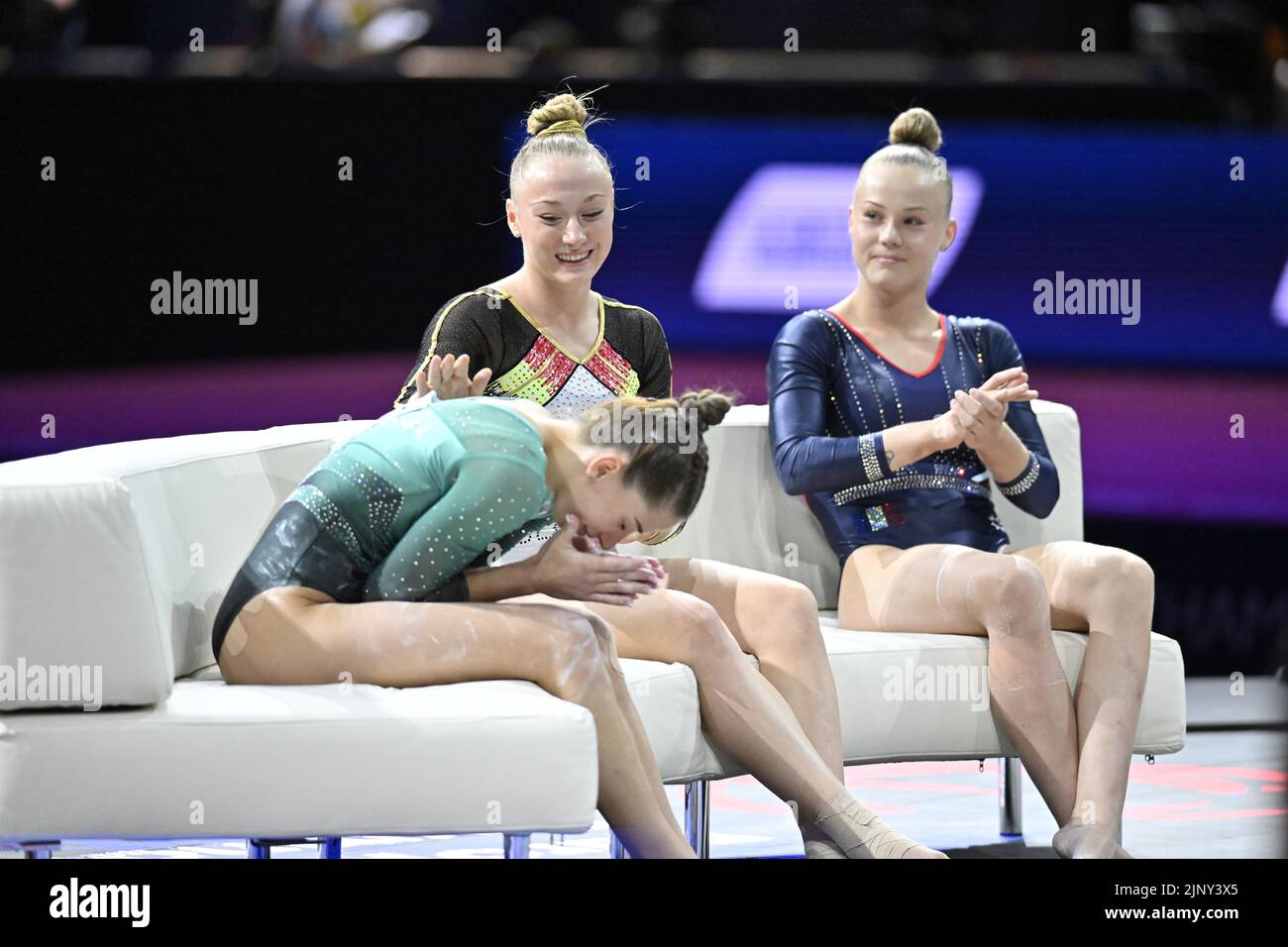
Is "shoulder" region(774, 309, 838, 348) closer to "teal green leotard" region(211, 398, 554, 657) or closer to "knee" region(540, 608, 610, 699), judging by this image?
"teal green leotard" region(211, 398, 554, 657)

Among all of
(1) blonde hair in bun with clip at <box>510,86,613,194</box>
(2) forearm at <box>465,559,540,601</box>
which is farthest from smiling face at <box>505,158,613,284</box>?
(2) forearm at <box>465,559,540,601</box>

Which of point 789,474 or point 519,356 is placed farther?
point 789,474

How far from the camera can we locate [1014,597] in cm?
321

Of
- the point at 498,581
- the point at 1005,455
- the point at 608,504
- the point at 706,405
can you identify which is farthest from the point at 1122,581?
the point at 498,581

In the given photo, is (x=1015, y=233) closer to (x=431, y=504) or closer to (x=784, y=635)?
(x=784, y=635)

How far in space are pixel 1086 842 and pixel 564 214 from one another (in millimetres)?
1450

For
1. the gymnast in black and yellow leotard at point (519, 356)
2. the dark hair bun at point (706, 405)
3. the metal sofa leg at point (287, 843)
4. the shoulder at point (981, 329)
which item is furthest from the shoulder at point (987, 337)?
the metal sofa leg at point (287, 843)

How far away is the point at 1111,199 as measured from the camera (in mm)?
5094

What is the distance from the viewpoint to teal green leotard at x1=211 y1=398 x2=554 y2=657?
2.63 meters

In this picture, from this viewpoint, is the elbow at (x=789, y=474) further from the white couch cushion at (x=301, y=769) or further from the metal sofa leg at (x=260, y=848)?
the metal sofa leg at (x=260, y=848)

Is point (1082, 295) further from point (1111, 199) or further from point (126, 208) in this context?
point (126, 208)

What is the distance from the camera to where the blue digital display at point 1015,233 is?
5.05 m
